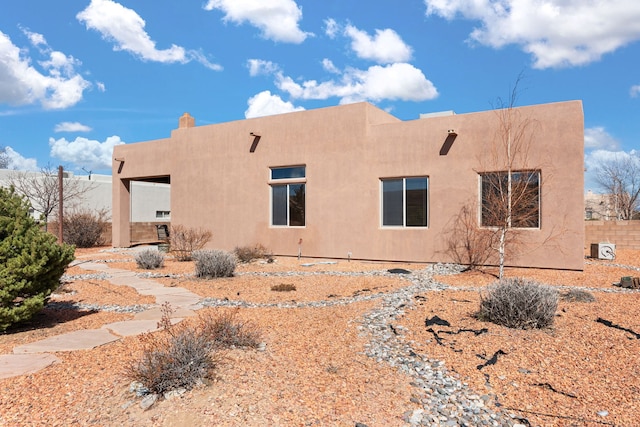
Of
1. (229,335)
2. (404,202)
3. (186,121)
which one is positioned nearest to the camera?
(229,335)

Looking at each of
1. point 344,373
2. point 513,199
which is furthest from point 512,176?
point 344,373

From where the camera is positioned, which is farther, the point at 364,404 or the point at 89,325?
the point at 89,325

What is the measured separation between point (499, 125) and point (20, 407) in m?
11.2

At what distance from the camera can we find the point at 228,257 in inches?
402

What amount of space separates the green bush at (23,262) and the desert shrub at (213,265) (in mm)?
4237

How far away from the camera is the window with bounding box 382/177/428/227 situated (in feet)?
40.7

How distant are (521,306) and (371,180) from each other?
25.5ft

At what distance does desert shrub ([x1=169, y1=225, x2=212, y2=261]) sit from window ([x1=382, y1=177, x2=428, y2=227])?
683 cm

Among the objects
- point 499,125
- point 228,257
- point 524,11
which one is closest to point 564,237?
point 499,125

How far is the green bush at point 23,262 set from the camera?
5191mm

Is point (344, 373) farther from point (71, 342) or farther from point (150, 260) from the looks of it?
point (150, 260)

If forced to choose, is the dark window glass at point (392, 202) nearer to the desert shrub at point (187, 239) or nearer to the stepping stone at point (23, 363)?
the desert shrub at point (187, 239)

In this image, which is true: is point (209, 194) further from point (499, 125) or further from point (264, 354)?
point (264, 354)

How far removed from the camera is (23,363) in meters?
4.30
